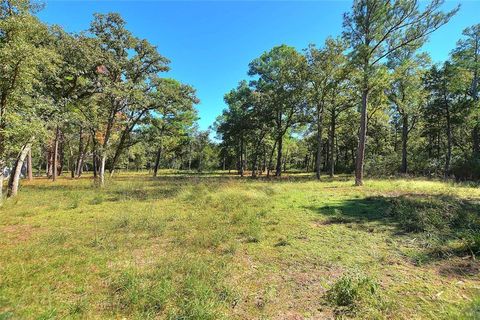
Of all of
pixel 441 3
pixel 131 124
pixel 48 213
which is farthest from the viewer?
pixel 131 124

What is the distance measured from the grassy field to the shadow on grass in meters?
0.04

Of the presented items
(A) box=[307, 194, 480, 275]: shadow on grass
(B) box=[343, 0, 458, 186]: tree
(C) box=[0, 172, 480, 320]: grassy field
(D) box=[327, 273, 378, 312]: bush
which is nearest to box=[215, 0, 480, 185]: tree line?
(B) box=[343, 0, 458, 186]: tree

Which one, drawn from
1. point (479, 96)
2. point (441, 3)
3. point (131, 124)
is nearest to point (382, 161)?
point (479, 96)

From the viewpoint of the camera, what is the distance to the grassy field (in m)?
3.69


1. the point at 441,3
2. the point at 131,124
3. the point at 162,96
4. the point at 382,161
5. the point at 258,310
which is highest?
the point at 441,3

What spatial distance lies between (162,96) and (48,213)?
12.6 m

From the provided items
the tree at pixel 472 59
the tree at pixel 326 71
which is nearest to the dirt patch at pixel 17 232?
the tree at pixel 326 71

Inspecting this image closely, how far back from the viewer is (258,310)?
3.71 metres

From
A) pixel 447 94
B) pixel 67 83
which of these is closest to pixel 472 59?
pixel 447 94

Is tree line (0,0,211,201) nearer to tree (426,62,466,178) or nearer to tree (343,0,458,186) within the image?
tree (343,0,458,186)

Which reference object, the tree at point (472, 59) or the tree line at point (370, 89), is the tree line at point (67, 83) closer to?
the tree line at point (370, 89)

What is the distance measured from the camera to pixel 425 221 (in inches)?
296

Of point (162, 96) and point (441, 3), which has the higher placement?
point (441, 3)

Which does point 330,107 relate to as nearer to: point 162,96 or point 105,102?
point 162,96
